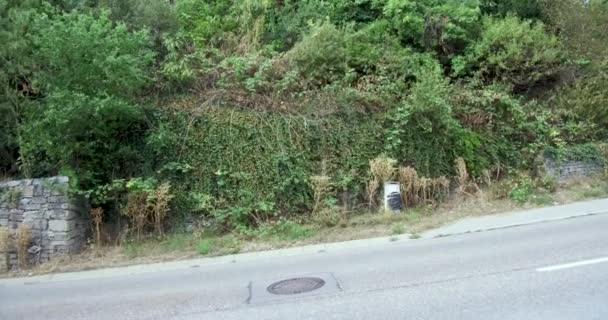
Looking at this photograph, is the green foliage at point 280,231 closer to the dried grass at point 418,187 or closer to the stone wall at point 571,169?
the dried grass at point 418,187

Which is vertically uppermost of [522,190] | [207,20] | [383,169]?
[207,20]

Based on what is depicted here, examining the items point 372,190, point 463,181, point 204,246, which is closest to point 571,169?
point 463,181

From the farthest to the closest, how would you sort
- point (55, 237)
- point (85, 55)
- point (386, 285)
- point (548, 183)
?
point (548, 183), point (85, 55), point (55, 237), point (386, 285)

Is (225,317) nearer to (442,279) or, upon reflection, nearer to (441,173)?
(442,279)

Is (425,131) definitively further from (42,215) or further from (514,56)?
(42,215)

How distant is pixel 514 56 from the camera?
14.9 metres

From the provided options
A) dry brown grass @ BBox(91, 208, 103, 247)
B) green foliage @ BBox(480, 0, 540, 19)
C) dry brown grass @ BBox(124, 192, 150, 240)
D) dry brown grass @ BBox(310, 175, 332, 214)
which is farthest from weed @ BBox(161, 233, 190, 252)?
green foliage @ BBox(480, 0, 540, 19)

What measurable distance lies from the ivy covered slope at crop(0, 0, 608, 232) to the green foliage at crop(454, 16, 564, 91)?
0.04m

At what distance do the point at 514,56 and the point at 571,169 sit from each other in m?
3.46

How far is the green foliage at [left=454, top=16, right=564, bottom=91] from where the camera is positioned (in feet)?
49.1

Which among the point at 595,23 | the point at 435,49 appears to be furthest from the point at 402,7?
the point at 595,23

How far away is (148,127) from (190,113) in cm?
101

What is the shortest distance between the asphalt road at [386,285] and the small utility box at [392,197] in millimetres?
2013

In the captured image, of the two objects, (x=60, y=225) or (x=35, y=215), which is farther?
(x=35, y=215)
